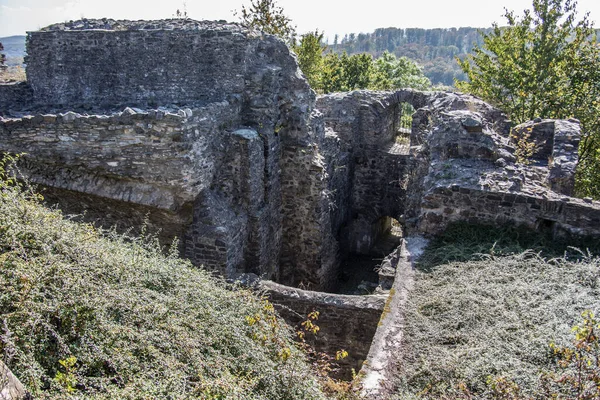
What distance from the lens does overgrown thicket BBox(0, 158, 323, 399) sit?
146 inches

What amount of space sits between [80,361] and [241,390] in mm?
1335

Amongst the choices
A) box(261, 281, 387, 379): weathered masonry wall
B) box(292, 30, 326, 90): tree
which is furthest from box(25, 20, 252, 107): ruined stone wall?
box(292, 30, 326, 90): tree

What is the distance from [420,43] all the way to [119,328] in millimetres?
201537

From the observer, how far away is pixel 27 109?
10.3m

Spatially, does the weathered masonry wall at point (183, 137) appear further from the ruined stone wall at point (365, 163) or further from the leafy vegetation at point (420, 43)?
the leafy vegetation at point (420, 43)

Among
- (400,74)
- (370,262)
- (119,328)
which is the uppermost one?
(400,74)

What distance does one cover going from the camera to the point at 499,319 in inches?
200

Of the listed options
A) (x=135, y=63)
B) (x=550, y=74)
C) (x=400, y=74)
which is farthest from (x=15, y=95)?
(x=400, y=74)

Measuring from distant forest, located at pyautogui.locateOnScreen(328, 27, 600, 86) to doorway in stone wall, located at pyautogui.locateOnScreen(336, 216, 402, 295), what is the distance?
138 meters

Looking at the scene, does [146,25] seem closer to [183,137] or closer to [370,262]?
[183,137]

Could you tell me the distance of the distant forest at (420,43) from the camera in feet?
517

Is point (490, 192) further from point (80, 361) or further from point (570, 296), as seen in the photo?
point (80, 361)

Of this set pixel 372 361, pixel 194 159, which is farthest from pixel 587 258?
pixel 194 159

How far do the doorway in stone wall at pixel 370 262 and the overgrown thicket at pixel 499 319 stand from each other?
3.71 m
